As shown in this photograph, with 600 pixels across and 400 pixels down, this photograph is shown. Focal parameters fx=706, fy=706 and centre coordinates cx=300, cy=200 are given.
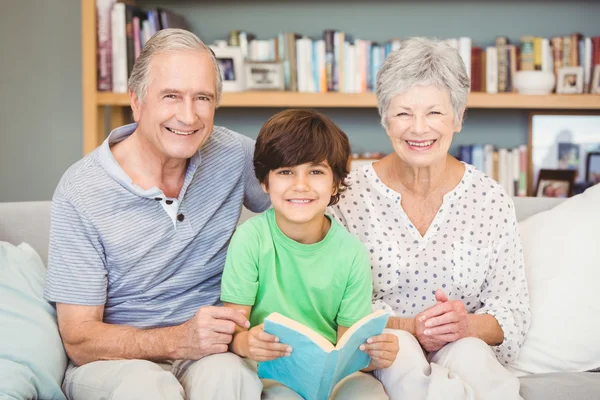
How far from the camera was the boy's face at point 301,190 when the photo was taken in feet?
5.02

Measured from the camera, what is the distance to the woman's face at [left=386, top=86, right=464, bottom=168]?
1.65 m

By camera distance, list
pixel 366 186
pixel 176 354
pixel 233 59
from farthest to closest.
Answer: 1. pixel 233 59
2. pixel 366 186
3. pixel 176 354

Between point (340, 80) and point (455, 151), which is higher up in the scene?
point (340, 80)

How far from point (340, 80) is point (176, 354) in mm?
1831

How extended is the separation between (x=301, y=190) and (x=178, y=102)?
1.15ft

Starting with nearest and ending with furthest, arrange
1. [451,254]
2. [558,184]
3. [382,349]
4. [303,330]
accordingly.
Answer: [303,330], [382,349], [451,254], [558,184]

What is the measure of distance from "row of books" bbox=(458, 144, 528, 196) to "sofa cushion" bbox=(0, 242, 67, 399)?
2.13 metres

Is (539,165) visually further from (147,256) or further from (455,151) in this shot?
(147,256)

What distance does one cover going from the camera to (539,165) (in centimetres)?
326

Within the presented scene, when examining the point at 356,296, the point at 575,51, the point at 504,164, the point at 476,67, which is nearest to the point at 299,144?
the point at 356,296

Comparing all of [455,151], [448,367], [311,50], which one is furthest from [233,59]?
[448,367]

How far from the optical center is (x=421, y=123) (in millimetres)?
1644

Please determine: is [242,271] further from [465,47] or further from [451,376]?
[465,47]

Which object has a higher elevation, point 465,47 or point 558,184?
point 465,47
